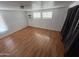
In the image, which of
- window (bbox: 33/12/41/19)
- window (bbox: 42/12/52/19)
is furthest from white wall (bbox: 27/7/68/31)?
Result: window (bbox: 33/12/41/19)

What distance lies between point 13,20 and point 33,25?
91cm

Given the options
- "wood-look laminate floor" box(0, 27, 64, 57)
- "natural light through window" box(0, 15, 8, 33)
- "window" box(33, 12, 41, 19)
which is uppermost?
"window" box(33, 12, 41, 19)

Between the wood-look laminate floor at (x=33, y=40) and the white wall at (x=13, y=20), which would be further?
the white wall at (x=13, y=20)

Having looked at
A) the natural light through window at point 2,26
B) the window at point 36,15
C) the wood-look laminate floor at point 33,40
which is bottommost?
the wood-look laminate floor at point 33,40

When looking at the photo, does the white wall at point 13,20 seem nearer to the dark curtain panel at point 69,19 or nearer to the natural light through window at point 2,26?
the natural light through window at point 2,26

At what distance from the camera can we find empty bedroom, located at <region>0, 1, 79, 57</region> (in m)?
1.98

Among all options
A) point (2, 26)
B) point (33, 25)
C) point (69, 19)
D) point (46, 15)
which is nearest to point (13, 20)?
point (2, 26)

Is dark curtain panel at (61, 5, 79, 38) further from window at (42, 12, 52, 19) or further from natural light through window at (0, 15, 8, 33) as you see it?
natural light through window at (0, 15, 8, 33)

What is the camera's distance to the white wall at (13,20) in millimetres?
2394

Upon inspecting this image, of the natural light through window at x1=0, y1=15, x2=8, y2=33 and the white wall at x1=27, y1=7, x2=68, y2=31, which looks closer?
the white wall at x1=27, y1=7, x2=68, y2=31

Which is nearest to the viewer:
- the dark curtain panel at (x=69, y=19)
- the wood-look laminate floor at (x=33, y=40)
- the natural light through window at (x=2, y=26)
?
the dark curtain panel at (x=69, y=19)

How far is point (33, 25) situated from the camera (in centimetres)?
237

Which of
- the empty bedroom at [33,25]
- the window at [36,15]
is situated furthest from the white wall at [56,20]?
the window at [36,15]

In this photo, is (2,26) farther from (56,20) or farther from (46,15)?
(56,20)
